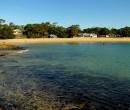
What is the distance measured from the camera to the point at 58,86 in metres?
26.2

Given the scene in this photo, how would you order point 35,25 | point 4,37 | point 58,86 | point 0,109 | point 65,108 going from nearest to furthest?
point 0,109 < point 65,108 < point 58,86 < point 4,37 < point 35,25

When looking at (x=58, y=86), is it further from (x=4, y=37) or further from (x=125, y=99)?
(x=4, y=37)

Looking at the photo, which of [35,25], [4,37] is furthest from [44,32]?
[4,37]

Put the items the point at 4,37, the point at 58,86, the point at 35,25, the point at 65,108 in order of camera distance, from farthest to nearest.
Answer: the point at 35,25, the point at 4,37, the point at 58,86, the point at 65,108

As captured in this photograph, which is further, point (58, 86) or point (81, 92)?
point (58, 86)

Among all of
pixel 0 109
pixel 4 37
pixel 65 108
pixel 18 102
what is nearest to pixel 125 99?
pixel 65 108

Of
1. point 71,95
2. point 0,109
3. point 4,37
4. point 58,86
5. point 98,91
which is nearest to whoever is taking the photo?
point 0,109

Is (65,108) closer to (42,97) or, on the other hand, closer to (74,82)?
(42,97)

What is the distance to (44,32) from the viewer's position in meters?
190

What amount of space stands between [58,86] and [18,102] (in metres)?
7.21

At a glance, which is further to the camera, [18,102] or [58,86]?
[58,86]

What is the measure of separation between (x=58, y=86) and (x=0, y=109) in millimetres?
9876

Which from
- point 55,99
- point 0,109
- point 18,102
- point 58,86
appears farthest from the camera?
point 58,86

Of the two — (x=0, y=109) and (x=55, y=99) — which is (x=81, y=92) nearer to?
(x=55, y=99)
